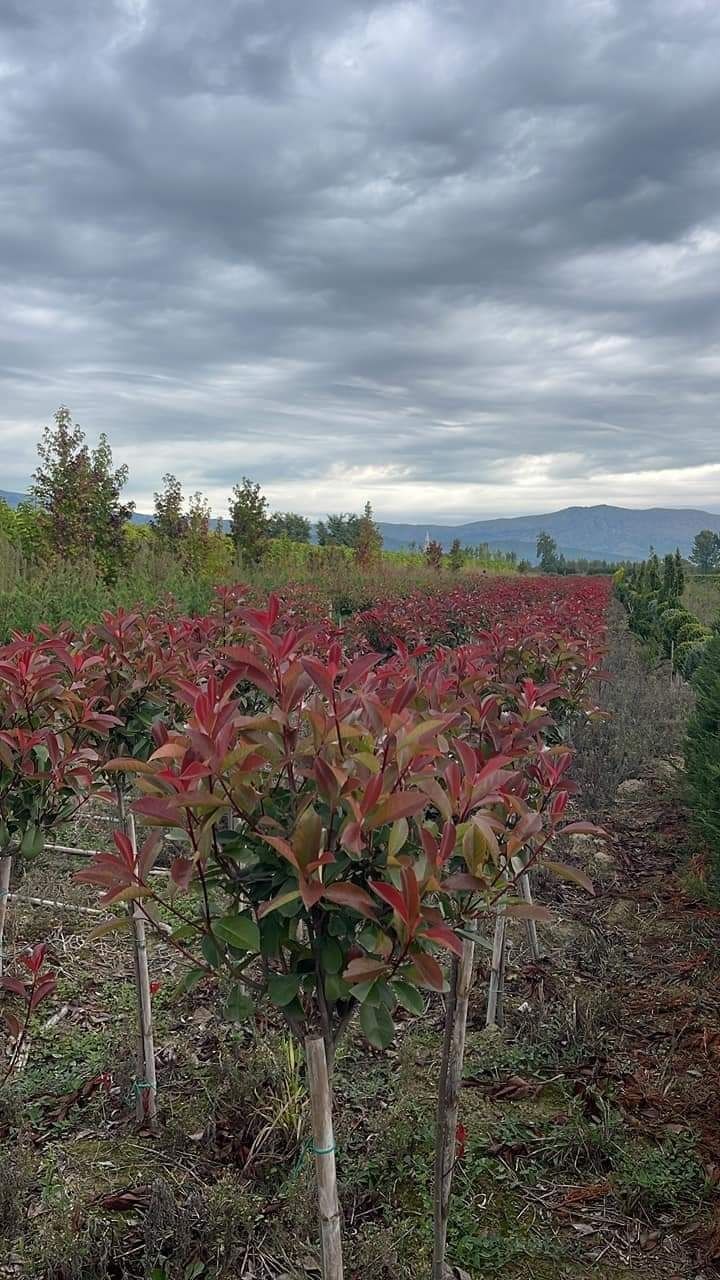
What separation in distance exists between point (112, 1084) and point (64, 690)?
1.44 meters

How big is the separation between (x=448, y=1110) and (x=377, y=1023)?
81cm

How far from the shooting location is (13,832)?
2.54 m

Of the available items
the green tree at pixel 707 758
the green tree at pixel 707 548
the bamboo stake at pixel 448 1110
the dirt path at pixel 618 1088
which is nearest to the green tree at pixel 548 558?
the green tree at pixel 707 548

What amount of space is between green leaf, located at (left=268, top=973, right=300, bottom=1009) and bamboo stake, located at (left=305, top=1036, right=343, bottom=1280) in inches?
7.6

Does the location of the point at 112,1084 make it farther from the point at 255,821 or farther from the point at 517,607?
the point at 517,607

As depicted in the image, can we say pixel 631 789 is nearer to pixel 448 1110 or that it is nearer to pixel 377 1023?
pixel 448 1110

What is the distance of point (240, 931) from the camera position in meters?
1.45

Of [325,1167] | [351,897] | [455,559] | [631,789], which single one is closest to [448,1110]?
[325,1167]

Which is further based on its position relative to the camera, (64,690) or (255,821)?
(64,690)

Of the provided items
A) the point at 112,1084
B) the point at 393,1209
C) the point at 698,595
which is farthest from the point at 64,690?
the point at 698,595

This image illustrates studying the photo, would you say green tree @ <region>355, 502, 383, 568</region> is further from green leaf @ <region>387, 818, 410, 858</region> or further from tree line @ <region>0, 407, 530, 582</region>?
green leaf @ <region>387, 818, 410, 858</region>

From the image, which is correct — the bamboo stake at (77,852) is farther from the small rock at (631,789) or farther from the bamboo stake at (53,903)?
the small rock at (631,789)

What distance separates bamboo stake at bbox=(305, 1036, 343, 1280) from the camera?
1648mm

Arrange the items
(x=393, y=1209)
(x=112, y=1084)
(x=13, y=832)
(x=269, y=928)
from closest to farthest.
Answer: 1. (x=269, y=928)
2. (x=393, y=1209)
3. (x=13, y=832)
4. (x=112, y=1084)
